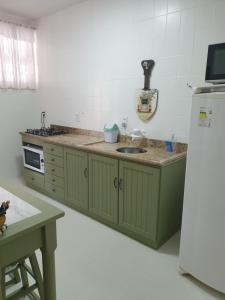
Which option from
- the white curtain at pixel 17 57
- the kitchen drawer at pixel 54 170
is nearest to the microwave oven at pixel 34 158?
the kitchen drawer at pixel 54 170

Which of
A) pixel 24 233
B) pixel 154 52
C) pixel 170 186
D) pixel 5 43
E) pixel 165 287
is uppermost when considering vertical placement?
pixel 5 43

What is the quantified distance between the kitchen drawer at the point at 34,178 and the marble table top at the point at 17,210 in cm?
213

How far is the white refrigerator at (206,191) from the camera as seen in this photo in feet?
5.15

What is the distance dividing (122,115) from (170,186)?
1.20 metres

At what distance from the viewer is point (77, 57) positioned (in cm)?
343

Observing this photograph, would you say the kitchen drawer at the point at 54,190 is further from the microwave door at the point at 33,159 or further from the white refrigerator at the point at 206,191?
the white refrigerator at the point at 206,191

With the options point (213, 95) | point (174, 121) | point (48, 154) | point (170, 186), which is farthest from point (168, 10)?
point (48, 154)

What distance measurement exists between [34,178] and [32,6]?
8.39ft

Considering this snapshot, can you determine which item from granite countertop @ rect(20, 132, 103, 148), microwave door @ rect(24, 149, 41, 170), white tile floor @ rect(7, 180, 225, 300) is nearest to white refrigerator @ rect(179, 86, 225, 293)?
white tile floor @ rect(7, 180, 225, 300)

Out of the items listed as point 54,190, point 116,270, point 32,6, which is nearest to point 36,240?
point 116,270

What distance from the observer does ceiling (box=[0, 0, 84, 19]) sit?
10.5 ft

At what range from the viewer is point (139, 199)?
7.47 ft

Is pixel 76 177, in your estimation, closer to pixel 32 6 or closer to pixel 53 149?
pixel 53 149

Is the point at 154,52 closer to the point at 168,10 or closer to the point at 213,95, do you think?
the point at 168,10
